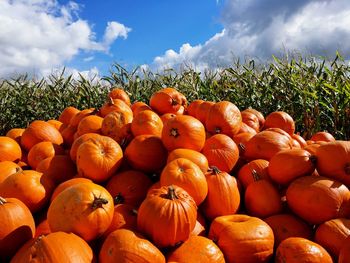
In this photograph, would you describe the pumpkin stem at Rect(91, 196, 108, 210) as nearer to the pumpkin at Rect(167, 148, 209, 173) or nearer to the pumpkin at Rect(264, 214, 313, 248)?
the pumpkin at Rect(167, 148, 209, 173)

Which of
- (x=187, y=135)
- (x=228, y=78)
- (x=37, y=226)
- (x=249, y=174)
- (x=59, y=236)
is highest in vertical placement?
(x=228, y=78)

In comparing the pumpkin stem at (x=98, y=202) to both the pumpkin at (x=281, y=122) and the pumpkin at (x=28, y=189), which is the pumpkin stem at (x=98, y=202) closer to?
the pumpkin at (x=28, y=189)

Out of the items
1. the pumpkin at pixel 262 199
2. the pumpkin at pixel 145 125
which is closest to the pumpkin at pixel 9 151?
the pumpkin at pixel 145 125

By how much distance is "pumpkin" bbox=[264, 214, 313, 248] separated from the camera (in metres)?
2.07

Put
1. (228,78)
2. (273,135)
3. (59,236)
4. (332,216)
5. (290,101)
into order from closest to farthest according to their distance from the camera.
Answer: (59,236)
(332,216)
(273,135)
(290,101)
(228,78)

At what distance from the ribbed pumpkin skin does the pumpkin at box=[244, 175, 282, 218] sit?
1076 millimetres

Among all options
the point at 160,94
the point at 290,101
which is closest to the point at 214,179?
the point at 160,94

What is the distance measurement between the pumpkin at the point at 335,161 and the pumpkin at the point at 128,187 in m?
1.19

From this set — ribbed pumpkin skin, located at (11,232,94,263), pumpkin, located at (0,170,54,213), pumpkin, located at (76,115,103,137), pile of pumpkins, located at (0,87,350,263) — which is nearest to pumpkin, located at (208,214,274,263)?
pile of pumpkins, located at (0,87,350,263)

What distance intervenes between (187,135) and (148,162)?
1.14ft

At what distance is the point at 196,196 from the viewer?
214 centimetres

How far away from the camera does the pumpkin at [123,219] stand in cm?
198

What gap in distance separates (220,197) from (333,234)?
0.66m

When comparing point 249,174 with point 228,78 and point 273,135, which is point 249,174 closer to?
point 273,135
